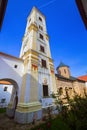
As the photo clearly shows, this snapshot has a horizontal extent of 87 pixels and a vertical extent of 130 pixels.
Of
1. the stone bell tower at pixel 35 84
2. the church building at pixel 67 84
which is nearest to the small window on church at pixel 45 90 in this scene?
the stone bell tower at pixel 35 84

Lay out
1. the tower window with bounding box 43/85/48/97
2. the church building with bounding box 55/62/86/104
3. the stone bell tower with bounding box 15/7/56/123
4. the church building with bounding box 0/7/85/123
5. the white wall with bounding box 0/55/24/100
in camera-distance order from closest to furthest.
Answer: the stone bell tower with bounding box 15/7/56/123, the church building with bounding box 0/7/85/123, the white wall with bounding box 0/55/24/100, the tower window with bounding box 43/85/48/97, the church building with bounding box 55/62/86/104

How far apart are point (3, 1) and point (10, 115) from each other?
39.9 ft

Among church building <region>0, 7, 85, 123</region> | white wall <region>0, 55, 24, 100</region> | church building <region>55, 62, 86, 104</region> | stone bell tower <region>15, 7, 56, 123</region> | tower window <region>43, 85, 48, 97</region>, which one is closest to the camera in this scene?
stone bell tower <region>15, 7, 56, 123</region>

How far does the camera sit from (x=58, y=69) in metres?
29.7

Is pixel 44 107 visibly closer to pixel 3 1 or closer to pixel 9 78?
pixel 9 78

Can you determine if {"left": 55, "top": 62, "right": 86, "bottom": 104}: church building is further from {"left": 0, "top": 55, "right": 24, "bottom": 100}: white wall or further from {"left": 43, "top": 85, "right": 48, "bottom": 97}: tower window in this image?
{"left": 0, "top": 55, "right": 24, "bottom": 100}: white wall

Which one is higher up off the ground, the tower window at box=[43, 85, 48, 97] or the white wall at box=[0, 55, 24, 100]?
the white wall at box=[0, 55, 24, 100]

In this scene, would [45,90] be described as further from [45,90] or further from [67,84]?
[67,84]

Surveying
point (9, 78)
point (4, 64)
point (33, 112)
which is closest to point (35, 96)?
point (33, 112)

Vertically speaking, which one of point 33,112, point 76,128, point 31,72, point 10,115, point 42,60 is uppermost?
point 42,60

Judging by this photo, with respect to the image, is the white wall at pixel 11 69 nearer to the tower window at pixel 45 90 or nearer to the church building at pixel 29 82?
the church building at pixel 29 82

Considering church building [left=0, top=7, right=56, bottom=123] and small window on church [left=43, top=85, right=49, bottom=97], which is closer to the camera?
church building [left=0, top=7, right=56, bottom=123]

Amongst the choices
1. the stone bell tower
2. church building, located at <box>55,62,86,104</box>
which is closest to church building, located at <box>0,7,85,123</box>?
the stone bell tower

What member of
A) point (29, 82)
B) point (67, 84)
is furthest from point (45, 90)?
point (67, 84)
